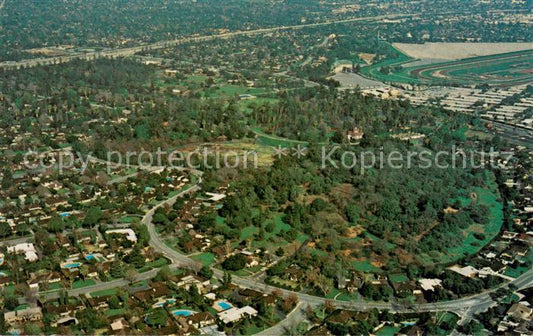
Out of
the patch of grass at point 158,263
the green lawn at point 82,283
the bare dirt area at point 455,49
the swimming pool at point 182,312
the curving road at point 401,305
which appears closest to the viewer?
the swimming pool at point 182,312

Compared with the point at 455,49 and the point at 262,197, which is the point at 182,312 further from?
the point at 455,49

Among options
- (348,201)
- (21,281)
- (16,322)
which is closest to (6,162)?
(21,281)

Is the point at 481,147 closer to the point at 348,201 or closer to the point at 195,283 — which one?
the point at 348,201

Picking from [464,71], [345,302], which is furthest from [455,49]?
[345,302]

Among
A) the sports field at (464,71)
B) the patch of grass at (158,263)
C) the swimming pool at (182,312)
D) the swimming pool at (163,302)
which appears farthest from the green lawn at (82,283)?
the sports field at (464,71)

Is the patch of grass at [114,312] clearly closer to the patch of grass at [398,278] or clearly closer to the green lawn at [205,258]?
the green lawn at [205,258]

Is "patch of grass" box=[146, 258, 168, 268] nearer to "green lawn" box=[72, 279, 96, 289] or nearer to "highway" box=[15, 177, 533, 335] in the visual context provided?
"highway" box=[15, 177, 533, 335]

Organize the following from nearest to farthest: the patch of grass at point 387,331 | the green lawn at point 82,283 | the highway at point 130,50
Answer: the patch of grass at point 387,331
the green lawn at point 82,283
the highway at point 130,50

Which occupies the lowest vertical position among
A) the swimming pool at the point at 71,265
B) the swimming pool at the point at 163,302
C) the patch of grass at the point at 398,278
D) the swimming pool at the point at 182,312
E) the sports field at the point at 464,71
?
the patch of grass at the point at 398,278
